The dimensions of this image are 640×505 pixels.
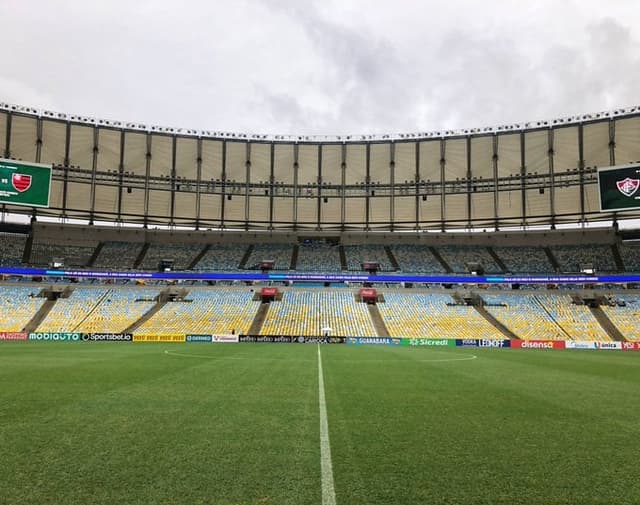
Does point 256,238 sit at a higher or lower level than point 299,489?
higher

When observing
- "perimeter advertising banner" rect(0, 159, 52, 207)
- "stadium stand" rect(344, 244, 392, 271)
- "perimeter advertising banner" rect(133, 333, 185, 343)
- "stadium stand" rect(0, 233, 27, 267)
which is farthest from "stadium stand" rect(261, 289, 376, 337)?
"stadium stand" rect(0, 233, 27, 267)

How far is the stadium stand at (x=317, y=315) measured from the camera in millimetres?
50219

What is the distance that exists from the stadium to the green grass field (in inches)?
13.3

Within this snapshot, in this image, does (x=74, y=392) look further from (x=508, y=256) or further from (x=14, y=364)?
(x=508, y=256)

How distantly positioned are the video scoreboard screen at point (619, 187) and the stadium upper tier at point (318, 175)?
8574mm

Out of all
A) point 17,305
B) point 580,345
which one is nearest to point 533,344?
point 580,345

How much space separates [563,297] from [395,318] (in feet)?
69.2

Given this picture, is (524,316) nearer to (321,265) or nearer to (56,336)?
Answer: (321,265)

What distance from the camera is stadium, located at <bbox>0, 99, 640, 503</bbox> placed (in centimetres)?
1888

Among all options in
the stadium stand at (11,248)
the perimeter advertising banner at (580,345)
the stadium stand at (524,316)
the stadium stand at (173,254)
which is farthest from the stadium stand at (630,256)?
the stadium stand at (11,248)

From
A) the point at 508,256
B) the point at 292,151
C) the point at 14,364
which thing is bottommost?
the point at 14,364

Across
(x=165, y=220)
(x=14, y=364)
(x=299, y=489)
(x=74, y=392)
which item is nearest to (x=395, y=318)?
(x=165, y=220)

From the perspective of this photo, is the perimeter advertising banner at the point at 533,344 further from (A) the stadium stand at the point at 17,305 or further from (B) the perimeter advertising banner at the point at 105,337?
(A) the stadium stand at the point at 17,305

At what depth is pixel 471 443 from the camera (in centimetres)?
840
